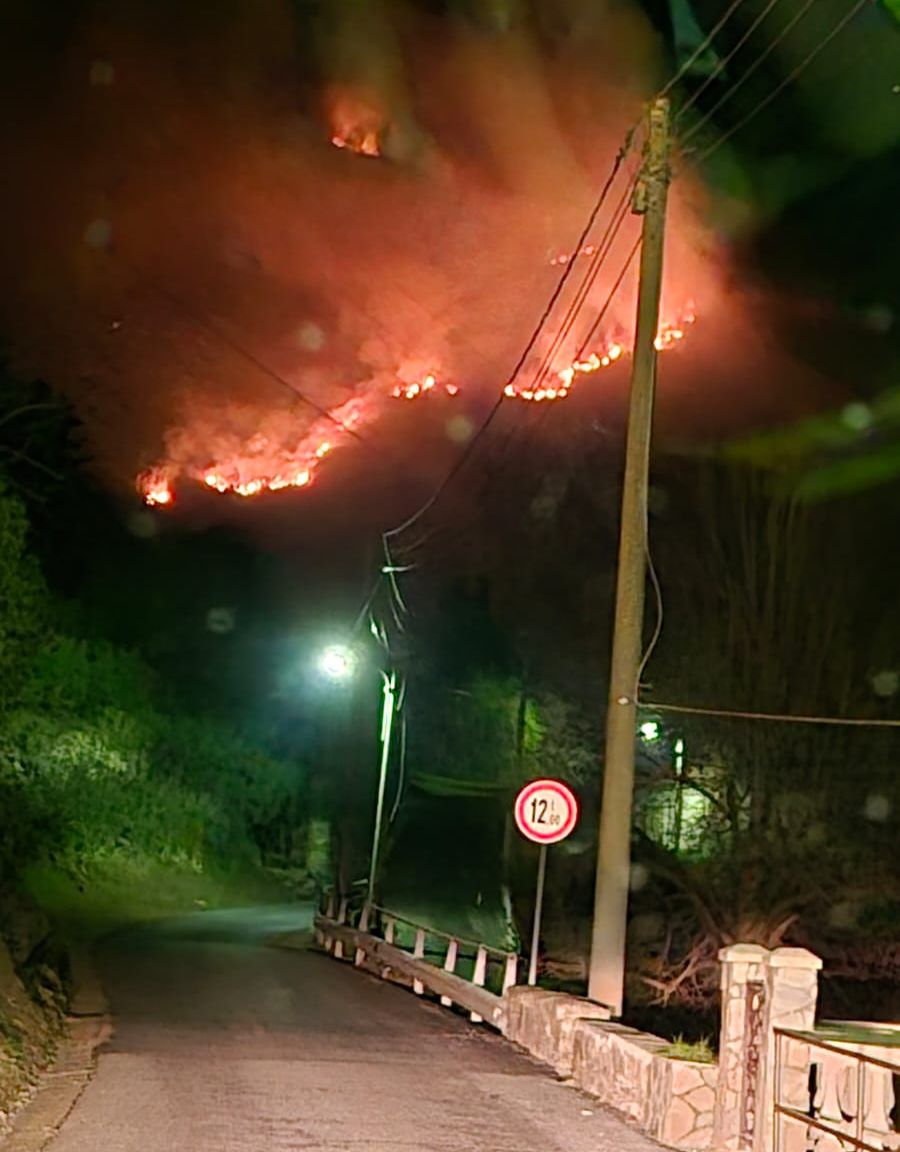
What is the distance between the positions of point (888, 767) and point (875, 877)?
192 cm

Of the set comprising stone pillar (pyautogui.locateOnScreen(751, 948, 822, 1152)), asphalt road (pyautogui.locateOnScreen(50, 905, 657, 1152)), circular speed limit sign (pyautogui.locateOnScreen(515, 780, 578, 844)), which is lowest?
asphalt road (pyautogui.locateOnScreen(50, 905, 657, 1152))

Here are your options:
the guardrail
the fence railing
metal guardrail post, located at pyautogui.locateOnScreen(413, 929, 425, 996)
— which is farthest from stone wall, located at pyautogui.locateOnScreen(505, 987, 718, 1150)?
metal guardrail post, located at pyautogui.locateOnScreen(413, 929, 425, 996)

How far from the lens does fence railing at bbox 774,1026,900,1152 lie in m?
7.58

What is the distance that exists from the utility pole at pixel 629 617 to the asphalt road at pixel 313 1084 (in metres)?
1.37

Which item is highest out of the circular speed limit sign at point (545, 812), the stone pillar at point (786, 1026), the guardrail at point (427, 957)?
the circular speed limit sign at point (545, 812)

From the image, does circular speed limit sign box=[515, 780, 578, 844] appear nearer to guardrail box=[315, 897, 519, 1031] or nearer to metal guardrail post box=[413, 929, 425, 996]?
guardrail box=[315, 897, 519, 1031]

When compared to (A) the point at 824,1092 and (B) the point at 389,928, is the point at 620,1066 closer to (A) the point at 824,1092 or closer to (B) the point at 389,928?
(A) the point at 824,1092

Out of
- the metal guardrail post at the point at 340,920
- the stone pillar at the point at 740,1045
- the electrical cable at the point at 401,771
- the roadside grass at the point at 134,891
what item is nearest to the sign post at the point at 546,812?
the stone pillar at the point at 740,1045

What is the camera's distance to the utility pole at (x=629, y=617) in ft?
42.8

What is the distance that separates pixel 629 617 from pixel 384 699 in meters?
16.9

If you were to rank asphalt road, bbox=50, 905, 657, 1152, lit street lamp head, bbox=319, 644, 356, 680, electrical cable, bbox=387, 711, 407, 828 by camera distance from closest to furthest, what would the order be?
1. asphalt road, bbox=50, 905, 657, 1152
2. lit street lamp head, bbox=319, 644, 356, 680
3. electrical cable, bbox=387, 711, 407, 828

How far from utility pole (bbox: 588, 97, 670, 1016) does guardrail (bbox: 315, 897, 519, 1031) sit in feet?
6.97

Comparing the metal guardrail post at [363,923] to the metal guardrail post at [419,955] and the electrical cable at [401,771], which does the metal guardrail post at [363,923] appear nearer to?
the metal guardrail post at [419,955]

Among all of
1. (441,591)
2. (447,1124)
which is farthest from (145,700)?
(447,1124)
